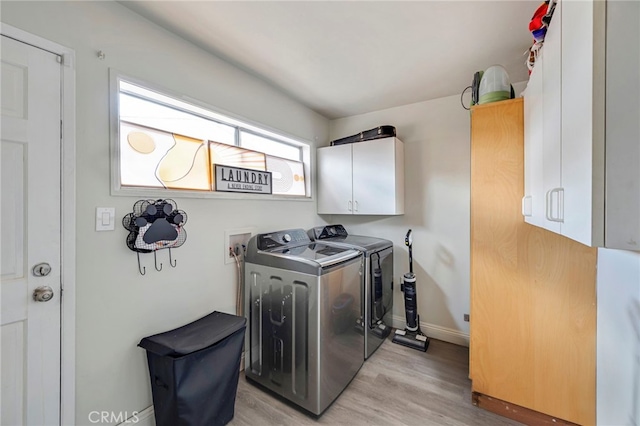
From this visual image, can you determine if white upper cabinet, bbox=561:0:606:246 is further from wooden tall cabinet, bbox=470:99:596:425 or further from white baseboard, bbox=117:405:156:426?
white baseboard, bbox=117:405:156:426

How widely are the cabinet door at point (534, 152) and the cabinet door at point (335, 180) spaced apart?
1.62 metres

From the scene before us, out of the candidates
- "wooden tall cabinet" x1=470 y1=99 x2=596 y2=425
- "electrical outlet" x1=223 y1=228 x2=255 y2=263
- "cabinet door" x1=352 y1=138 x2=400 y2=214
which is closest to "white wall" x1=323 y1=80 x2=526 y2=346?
"cabinet door" x1=352 y1=138 x2=400 y2=214

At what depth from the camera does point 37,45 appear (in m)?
1.14

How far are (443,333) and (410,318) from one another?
0.41m

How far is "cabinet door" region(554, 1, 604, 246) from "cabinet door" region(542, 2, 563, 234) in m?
0.06

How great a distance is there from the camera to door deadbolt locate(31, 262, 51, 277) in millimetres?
1139

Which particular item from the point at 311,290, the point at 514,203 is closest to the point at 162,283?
the point at 311,290

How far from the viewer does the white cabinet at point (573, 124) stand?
0.60 meters

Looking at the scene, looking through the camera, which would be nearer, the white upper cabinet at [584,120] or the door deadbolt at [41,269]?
the white upper cabinet at [584,120]

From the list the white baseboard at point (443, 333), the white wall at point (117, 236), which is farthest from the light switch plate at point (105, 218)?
the white baseboard at point (443, 333)

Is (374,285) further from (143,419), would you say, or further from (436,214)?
(143,419)

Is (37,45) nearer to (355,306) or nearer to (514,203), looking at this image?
(355,306)

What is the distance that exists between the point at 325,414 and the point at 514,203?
1.90 m

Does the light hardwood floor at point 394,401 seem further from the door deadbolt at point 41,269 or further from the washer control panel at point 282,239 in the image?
the door deadbolt at point 41,269
